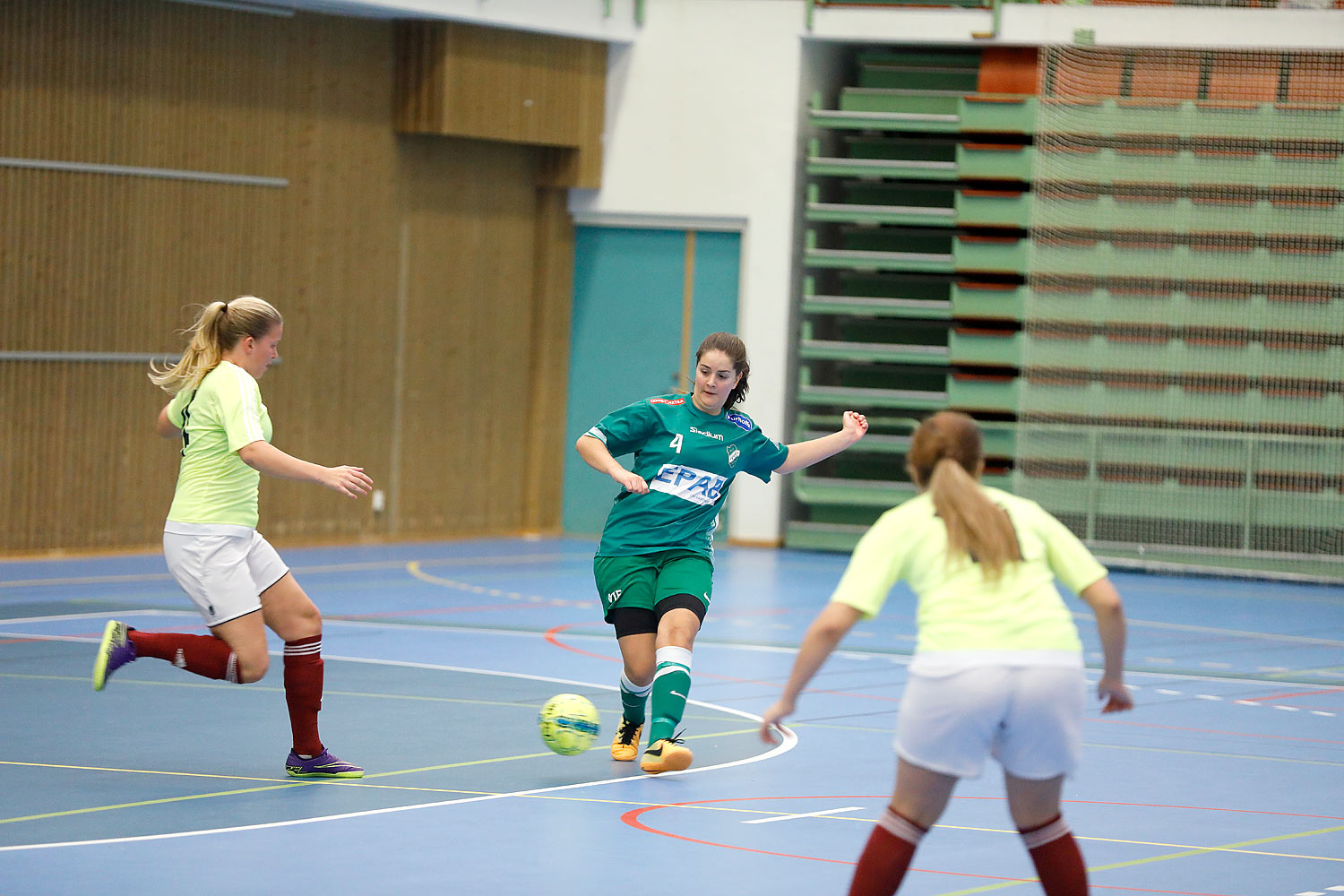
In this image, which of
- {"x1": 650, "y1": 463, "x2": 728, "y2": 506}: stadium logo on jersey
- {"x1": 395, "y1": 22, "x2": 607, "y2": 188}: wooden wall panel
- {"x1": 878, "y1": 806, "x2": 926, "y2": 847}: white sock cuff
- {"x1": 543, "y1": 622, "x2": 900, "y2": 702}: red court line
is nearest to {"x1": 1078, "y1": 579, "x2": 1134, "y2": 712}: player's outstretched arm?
{"x1": 878, "y1": 806, "x2": 926, "y2": 847}: white sock cuff

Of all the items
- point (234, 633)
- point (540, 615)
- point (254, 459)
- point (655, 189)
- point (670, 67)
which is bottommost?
point (540, 615)

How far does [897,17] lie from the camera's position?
17.5 meters

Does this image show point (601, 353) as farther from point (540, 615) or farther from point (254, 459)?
point (254, 459)

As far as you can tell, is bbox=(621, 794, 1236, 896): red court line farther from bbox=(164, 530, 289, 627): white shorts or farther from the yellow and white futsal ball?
bbox=(164, 530, 289, 627): white shorts

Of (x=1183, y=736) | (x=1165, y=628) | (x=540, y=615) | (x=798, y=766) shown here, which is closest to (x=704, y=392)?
(x=798, y=766)

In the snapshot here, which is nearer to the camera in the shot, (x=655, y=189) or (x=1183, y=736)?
(x=1183, y=736)

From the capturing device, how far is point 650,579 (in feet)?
23.2

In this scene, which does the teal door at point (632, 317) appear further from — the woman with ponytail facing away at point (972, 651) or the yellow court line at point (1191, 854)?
the woman with ponytail facing away at point (972, 651)

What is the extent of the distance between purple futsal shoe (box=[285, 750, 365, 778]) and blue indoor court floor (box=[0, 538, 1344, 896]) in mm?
89

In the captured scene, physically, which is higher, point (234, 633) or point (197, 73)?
point (197, 73)

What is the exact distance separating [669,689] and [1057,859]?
2.68 metres

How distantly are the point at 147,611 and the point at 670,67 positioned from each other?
343 inches

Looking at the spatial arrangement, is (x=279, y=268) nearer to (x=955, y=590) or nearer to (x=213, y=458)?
(x=213, y=458)

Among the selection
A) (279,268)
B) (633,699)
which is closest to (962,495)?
(633,699)
